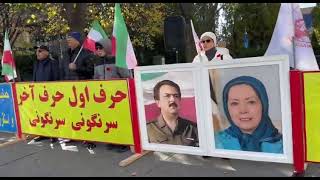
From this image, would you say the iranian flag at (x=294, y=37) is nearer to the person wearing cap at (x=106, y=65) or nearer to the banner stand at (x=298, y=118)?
the banner stand at (x=298, y=118)

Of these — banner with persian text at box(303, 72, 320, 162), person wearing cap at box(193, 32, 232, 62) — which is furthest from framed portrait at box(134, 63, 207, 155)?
banner with persian text at box(303, 72, 320, 162)

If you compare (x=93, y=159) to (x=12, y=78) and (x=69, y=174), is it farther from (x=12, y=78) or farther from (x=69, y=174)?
(x=12, y=78)

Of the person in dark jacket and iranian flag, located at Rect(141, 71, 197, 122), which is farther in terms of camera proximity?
the person in dark jacket

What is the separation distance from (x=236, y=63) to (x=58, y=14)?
12896mm

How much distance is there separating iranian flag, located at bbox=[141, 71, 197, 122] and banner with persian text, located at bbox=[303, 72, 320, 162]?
1.45 m

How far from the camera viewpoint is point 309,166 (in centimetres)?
525

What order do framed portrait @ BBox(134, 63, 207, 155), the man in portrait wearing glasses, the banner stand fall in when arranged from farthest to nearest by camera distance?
1. the man in portrait wearing glasses
2. framed portrait @ BBox(134, 63, 207, 155)
3. the banner stand

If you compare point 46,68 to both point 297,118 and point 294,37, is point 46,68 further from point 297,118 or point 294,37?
point 297,118

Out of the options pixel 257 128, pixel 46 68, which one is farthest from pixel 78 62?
pixel 257 128

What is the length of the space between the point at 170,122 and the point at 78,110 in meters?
1.82

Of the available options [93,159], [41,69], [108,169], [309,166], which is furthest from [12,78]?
[309,166]

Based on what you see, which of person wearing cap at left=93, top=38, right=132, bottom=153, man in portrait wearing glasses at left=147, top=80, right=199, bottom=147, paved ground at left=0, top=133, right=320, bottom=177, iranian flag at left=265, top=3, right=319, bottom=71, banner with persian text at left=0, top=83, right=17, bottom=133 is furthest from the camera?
banner with persian text at left=0, top=83, right=17, bottom=133

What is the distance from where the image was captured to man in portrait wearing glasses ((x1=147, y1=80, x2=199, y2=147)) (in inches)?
225

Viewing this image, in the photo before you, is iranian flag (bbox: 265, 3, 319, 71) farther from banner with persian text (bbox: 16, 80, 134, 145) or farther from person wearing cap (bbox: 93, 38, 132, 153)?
person wearing cap (bbox: 93, 38, 132, 153)
